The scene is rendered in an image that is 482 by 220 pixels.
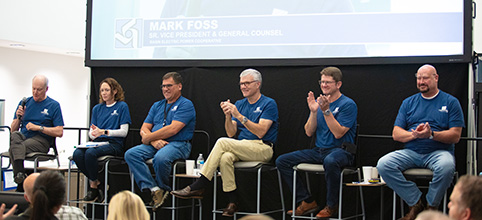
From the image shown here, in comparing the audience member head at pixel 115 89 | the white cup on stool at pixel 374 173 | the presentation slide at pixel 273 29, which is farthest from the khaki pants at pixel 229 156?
the audience member head at pixel 115 89

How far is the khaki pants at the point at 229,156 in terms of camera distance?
4.90 metres

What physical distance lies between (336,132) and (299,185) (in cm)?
55

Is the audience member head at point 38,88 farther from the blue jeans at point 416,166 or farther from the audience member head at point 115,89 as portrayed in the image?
the blue jeans at point 416,166

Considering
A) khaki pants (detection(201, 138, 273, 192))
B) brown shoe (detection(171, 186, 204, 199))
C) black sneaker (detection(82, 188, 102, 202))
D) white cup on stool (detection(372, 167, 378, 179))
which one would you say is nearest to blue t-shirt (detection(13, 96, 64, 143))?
black sneaker (detection(82, 188, 102, 202))

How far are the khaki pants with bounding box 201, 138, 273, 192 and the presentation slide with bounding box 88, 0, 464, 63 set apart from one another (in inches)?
41.0

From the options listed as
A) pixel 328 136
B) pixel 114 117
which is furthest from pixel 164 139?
pixel 328 136

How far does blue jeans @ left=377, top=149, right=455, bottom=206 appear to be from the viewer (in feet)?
13.8

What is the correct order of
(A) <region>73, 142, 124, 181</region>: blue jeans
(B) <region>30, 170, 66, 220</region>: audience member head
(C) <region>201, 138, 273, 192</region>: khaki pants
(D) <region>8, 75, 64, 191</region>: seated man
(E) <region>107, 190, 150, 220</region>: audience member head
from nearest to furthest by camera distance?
(E) <region>107, 190, 150, 220</region>: audience member head, (B) <region>30, 170, 66, 220</region>: audience member head, (C) <region>201, 138, 273, 192</region>: khaki pants, (A) <region>73, 142, 124, 181</region>: blue jeans, (D) <region>8, 75, 64, 191</region>: seated man

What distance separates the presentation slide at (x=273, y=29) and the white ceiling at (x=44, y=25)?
4712mm

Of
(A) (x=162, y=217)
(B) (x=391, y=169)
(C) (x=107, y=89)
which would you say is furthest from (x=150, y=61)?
(B) (x=391, y=169)

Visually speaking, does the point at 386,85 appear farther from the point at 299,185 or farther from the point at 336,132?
the point at 299,185

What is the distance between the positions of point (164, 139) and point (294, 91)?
131 cm

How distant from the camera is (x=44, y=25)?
1093cm

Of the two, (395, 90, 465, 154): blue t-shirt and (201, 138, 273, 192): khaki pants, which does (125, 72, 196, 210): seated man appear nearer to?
(201, 138, 273, 192): khaki pants
